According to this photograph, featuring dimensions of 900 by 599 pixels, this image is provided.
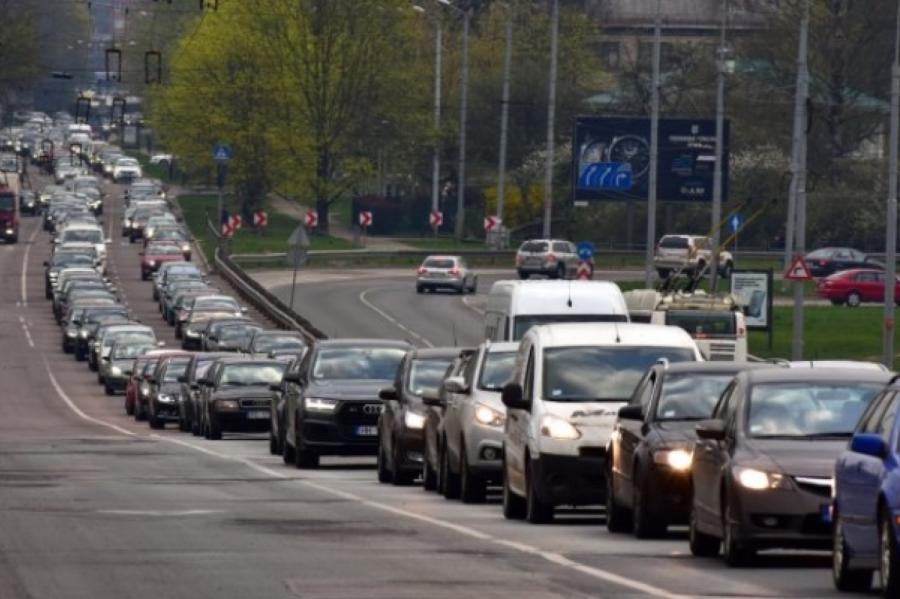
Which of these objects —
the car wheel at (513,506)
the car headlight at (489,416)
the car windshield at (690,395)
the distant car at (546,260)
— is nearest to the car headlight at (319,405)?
the car headlight at (489,416)

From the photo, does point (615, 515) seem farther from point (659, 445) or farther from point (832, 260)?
point (832, 260)

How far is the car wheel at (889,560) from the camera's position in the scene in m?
14.6

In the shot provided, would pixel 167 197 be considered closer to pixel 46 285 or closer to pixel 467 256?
pixel 467 256

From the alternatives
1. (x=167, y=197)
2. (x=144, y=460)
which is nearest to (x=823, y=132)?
(x=167, y=197)

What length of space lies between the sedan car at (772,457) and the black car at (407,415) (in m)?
9.81

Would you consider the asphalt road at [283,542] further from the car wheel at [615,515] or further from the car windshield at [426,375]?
the car windshield at [426,375]

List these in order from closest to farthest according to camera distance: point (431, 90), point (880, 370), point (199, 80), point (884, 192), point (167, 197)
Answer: point (880, 370) < point (884, 192) < point (199, 80) < point (431, 90) < point (167, 197)

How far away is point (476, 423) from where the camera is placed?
25.7m

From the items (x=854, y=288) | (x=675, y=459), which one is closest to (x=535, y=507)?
(x=675, y=459)

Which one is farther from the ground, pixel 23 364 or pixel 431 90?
pixel 431 90

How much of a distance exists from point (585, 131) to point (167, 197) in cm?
6052

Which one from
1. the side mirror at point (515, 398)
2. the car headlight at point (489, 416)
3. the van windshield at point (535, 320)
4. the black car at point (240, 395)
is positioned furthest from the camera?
the black car at point (240, 395)

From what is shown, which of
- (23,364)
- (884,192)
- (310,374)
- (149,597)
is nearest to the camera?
(149,597)

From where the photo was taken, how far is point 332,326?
76.7 meters
